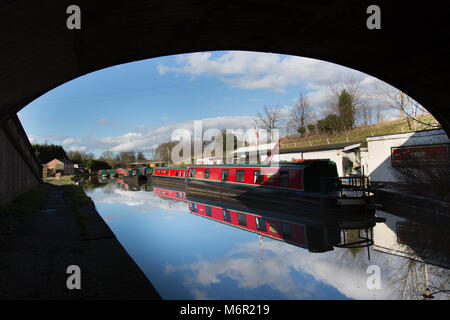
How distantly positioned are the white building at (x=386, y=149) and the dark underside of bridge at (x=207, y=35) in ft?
24.7

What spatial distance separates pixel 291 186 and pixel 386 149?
24.4ft

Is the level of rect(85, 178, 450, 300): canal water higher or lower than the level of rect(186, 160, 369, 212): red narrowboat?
lower

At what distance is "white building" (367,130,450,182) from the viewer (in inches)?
579

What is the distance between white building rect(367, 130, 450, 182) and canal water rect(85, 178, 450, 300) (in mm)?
5865

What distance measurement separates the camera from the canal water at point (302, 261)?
16.6 ft

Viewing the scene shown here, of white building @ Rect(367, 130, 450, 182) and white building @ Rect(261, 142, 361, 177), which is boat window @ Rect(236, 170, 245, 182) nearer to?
white building @ Rect(261, 142, 361, 177)

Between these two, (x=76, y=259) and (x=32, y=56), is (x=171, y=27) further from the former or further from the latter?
(x=76, y=259)

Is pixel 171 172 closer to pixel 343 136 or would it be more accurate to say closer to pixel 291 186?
pixel 291 186

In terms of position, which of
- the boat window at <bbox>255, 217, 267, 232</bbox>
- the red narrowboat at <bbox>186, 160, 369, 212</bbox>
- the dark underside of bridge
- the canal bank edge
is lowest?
the boat window at <bbox>255, 217, 267, 232</bbox>

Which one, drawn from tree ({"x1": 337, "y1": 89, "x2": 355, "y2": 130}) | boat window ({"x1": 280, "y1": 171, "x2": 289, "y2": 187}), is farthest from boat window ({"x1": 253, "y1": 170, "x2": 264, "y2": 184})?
tree ({"x1": 337, "y1": 89, "x2": 355, "y2": 130})

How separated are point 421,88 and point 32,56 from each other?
9.72 meters

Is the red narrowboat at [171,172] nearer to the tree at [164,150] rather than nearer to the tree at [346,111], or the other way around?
the tree at [346,111]
